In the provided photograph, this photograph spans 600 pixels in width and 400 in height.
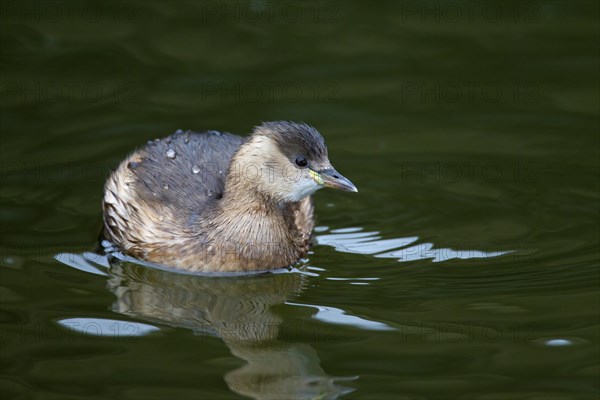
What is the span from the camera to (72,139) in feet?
34.2

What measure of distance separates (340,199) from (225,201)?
157 cm

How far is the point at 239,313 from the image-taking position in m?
7.62

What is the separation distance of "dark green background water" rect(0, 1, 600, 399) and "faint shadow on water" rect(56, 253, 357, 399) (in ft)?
0.07

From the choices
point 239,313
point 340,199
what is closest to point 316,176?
point 239,313

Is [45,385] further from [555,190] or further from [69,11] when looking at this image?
[69,11]

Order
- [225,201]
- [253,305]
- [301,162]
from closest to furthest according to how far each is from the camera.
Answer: [253,305]
[301,162]
[225,201]

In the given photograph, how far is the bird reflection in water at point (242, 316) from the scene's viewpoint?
21.2ft

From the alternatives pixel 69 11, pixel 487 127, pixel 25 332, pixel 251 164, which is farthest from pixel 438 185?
pixel 69 11

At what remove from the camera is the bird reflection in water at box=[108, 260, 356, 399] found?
6469 millimetres

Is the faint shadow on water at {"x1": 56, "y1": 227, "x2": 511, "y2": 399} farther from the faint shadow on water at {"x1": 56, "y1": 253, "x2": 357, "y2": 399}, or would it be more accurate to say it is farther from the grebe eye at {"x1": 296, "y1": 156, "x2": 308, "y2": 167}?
the grebe eye at {"x1": 296, "y1": 156, "x2": 308, "y2": 167}

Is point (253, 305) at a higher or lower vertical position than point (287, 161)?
lower

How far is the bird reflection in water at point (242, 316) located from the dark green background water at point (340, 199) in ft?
0.06

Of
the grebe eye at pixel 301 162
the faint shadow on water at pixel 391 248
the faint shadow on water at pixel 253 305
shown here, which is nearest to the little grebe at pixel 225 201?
the grebe eye at pixel 301 162

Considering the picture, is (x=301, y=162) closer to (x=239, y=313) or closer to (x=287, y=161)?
(x=287, y=161)
